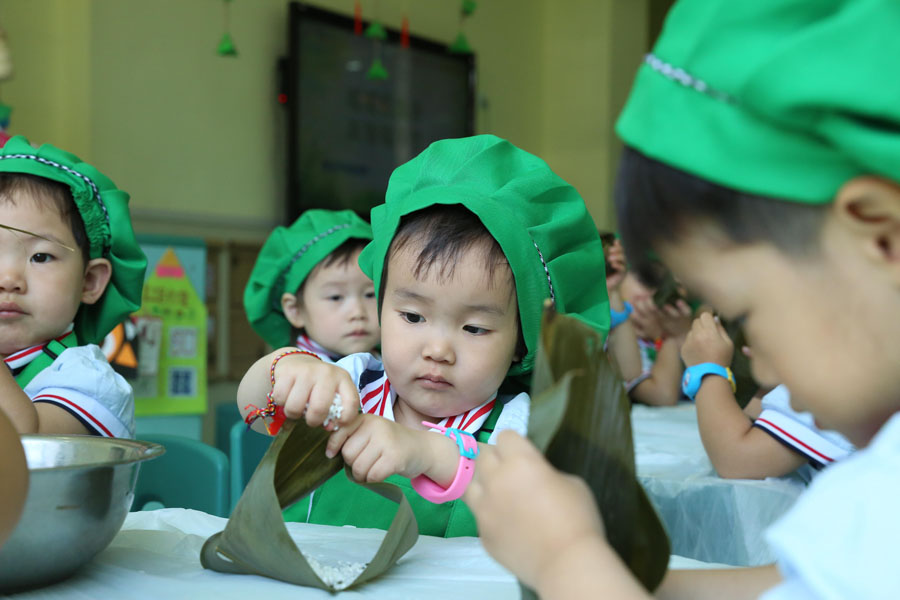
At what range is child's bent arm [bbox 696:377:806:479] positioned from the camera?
1.31 metres

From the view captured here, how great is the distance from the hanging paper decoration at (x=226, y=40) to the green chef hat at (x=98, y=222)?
1750mm

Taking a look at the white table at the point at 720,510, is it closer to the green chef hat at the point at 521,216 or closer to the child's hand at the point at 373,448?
the green chef hat at the point at 521,216

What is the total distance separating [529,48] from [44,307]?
382 cm

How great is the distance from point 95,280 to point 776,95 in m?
1.15

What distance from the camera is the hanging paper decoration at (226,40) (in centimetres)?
296

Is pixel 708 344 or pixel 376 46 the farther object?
pixel 376 46

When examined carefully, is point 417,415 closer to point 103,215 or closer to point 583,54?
point 103,215

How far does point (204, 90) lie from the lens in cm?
320

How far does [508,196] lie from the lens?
108 cm

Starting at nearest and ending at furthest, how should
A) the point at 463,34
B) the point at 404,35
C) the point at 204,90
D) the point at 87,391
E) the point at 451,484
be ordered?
the point at 451,484 < the point at 87,391 < the point at 204,90 < the point at 404,35 < the point at 463,34

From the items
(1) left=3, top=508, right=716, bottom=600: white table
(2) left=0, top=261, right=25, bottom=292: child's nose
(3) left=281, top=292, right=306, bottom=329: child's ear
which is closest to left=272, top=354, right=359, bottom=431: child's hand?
(1) left=3, top=508, right=716, bottom=600: white table

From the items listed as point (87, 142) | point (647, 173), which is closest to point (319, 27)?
point (87, 142)

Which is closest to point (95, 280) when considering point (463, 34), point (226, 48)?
A: point (226, 48)

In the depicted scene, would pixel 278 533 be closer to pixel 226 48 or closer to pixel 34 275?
pixel 34 275
